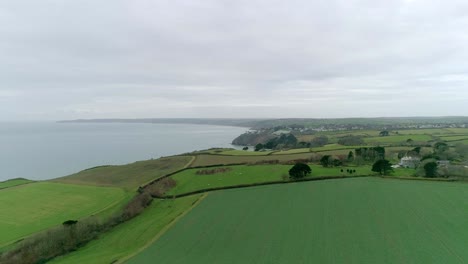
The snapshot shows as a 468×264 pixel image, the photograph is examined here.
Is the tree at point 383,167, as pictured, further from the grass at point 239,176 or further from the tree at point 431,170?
the tree at point 431,170

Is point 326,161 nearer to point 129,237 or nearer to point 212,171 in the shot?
point 212,171

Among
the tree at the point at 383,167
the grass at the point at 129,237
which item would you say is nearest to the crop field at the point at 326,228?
the grass at the point at 129,237

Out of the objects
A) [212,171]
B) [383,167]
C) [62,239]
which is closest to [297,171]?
[383,167]

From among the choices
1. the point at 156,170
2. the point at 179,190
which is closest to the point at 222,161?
the point at 156,170

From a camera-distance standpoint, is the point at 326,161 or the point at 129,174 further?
the point at 129,174

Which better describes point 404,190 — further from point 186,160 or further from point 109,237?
point 186,160

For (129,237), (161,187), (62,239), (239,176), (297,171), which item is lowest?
(62,239)
